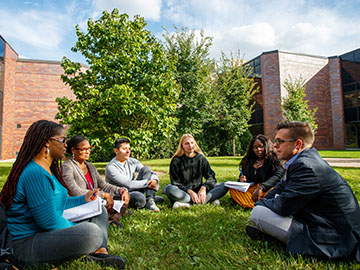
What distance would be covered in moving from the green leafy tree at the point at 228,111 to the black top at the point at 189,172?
1425 centimetres

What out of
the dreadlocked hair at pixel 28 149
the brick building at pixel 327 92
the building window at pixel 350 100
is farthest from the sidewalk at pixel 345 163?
the building window at pixel 350 100

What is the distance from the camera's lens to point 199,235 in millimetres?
3217

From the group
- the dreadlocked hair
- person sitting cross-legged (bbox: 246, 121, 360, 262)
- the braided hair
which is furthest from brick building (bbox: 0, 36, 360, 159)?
the dreadlocked hair

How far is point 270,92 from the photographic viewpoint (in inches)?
938

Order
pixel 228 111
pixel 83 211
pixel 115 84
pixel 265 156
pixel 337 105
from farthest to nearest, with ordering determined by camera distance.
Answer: pixel 337 105 < pixel 228 111 < pixel 115 84 < pixel 265 156 < pixel 83 211

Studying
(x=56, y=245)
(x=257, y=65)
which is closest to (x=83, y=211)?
(x=56, y=245)

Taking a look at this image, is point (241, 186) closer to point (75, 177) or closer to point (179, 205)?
point (179, 205)

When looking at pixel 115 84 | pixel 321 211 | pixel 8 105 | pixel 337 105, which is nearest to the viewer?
pixel 321 211

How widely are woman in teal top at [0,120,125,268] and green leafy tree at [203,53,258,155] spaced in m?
17.2

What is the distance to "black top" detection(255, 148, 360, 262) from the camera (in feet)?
7.14

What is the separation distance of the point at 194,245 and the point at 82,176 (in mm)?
1884

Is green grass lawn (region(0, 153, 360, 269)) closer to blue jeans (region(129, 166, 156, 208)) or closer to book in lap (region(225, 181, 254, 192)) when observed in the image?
blue jeans (region(129, 166, 156, 208))

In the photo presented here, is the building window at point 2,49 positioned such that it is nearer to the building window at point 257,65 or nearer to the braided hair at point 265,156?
the building window at point 257,65

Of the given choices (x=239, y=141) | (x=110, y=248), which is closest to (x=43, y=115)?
(x=239, y=141)
